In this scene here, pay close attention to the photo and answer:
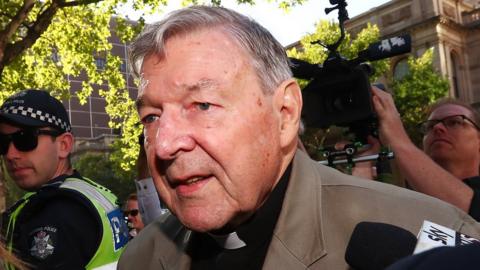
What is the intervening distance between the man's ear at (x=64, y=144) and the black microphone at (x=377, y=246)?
2184mm

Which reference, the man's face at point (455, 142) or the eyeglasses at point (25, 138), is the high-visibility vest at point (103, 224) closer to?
the eyeglasses at point (25, 138)

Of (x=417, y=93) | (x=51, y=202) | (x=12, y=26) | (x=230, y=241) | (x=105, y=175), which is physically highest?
(x=12, y=26)

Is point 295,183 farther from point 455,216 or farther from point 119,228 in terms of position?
point 119,228

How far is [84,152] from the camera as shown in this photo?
161ft

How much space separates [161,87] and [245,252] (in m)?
0.66

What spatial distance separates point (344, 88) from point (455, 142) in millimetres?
899

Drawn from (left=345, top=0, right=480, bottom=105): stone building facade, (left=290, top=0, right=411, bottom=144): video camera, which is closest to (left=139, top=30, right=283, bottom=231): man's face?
(left=290, top=0, right=411, bottom=144): video camera

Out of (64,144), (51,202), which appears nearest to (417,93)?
(64,144)

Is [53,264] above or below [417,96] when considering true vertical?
below

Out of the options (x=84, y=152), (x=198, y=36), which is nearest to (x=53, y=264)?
(x=198, y=36)

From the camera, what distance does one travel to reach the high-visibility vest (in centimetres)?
255

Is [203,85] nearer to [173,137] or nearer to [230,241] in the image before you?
[173,137]

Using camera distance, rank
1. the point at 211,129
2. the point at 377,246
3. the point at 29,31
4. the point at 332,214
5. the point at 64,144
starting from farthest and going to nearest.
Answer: the point at 29,31 < the point at 64,144 < the point at 332,214 < the point at 211,129 < the point at 377,246

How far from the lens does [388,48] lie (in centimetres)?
264
